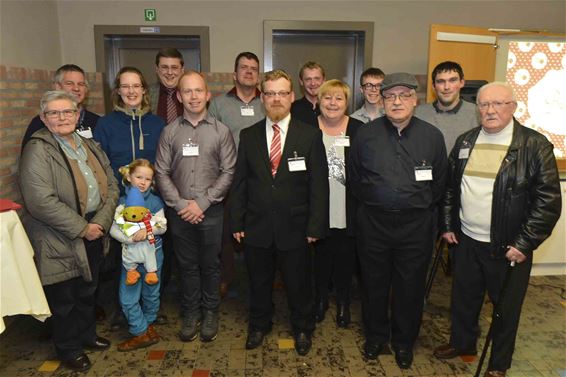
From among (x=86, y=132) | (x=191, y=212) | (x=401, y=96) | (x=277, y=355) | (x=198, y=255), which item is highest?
(x=401, y=96)

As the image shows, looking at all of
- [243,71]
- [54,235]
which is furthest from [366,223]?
[54,235]

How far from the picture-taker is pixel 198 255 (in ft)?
9.60

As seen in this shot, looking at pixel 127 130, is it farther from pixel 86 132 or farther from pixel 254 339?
pixel 254 339

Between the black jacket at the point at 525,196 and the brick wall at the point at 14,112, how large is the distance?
332cm

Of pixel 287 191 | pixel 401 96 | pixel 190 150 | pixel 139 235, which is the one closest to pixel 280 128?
pixel 287 191

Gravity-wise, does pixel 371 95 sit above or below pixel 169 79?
below

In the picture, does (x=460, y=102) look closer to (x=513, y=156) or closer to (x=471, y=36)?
(x=513, y=156)

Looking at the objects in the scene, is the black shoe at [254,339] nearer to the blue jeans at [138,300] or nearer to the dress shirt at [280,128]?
the blue jeans at [138,300]

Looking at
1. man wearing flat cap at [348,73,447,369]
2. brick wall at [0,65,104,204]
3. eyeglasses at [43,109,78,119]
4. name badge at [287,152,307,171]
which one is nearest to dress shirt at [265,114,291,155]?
name badge at [287,152,307,171]

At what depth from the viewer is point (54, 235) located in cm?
245

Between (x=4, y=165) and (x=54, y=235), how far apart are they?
1.10 meters

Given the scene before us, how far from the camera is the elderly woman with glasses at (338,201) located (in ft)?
8.93

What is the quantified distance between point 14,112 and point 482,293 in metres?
3.57

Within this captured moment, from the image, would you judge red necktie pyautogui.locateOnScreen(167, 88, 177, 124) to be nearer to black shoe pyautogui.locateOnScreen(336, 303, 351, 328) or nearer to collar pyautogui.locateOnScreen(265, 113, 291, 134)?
collar pyautogui.locateOnScreen(265, 113, 291, 134)
